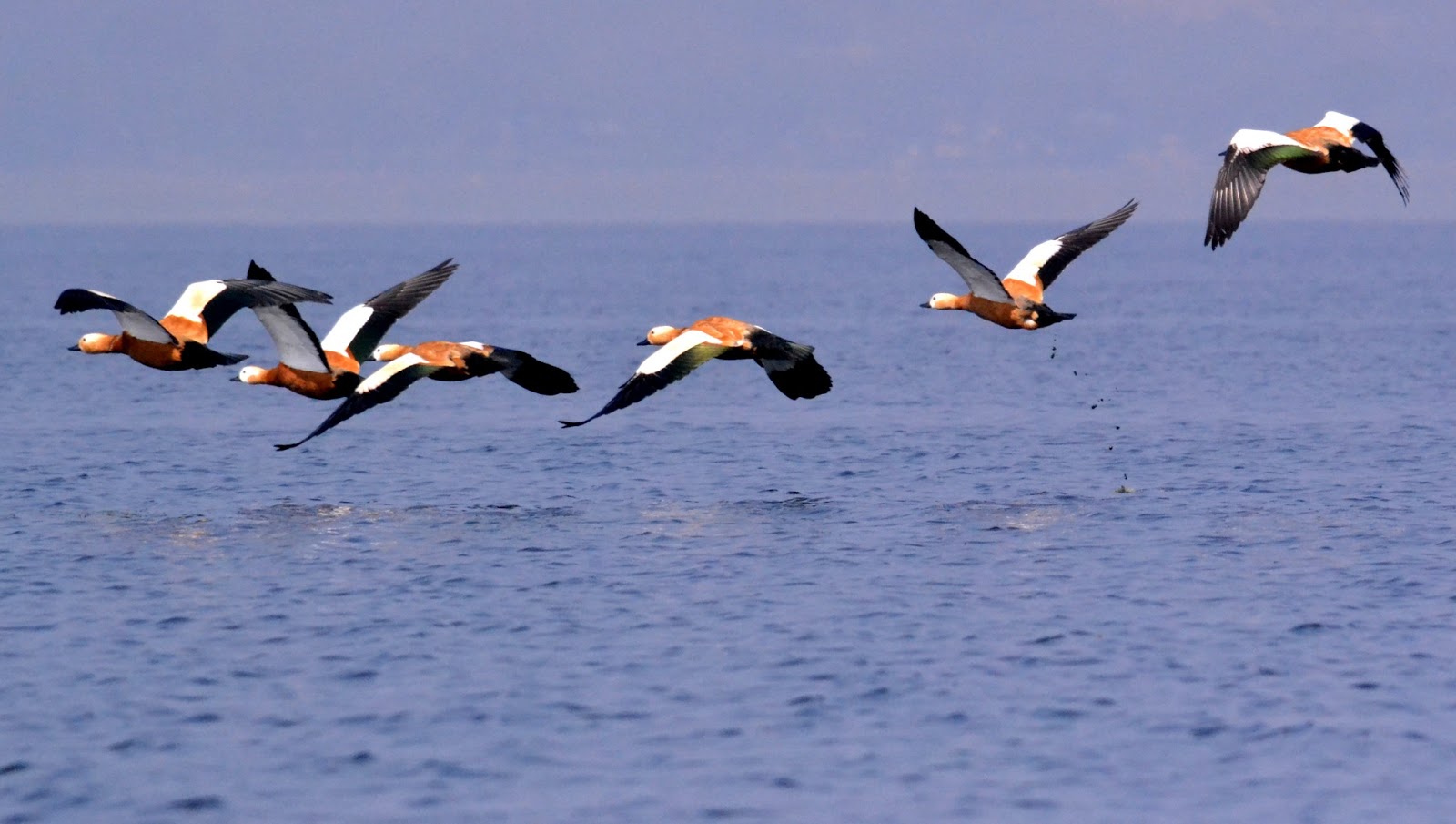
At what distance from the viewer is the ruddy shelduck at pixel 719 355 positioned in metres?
27.5

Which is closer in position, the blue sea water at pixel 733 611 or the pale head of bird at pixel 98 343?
the blue sea water at pixel 733 611

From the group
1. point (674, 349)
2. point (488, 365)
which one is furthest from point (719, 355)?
point (488, 365)

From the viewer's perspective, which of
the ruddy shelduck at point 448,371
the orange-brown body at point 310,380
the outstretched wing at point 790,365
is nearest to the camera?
the ruddy shelduck at point 448,371

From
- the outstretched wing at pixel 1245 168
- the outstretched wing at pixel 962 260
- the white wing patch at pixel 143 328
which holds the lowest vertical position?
the white wing patch at pixel 143 328

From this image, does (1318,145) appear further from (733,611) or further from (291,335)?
(291,335)

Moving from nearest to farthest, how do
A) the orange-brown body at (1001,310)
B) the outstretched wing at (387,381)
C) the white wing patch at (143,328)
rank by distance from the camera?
the outstretched wing at (387,381)
the white wing patch at (143,328)
the orange-brown body at (1001,310)

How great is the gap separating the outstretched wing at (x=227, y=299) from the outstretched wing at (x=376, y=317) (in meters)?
2.18

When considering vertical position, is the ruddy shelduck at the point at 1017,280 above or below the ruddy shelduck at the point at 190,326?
above

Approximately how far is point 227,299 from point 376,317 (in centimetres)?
365

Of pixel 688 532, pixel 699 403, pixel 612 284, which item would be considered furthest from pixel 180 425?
pixel 612 284

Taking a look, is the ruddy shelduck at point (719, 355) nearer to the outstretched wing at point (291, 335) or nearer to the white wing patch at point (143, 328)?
the outstretched wing at point (291, 335)

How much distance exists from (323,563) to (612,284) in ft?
420

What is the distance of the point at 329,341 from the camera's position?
104ft

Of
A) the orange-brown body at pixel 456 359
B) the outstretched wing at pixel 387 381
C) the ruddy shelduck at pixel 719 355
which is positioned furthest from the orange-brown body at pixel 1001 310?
the outstretched wing at pixel 387 381
